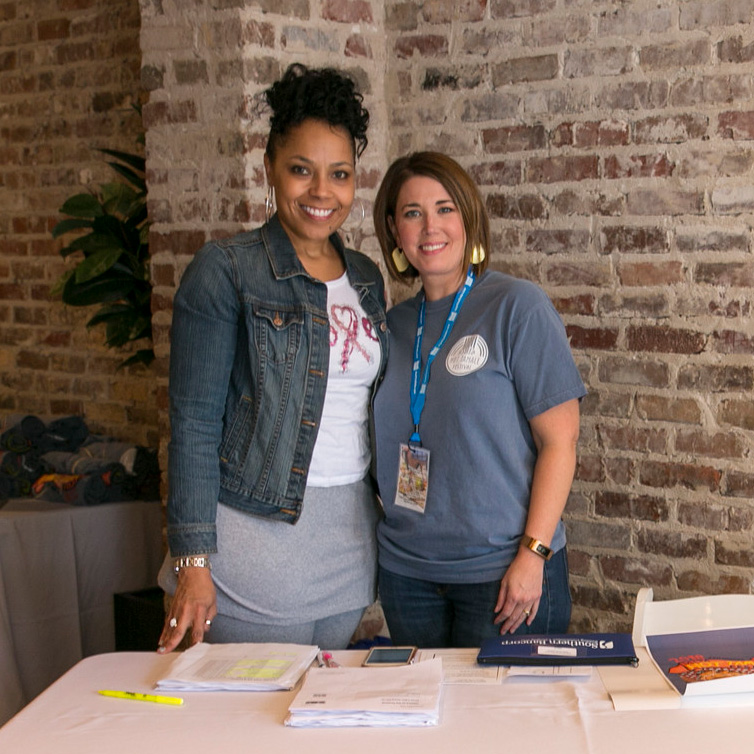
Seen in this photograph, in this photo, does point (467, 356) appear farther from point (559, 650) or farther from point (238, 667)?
point (238, 667)

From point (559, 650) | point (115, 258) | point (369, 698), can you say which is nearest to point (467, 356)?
point (559, 650)

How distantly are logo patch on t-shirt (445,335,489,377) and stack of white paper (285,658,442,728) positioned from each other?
2.01 feet

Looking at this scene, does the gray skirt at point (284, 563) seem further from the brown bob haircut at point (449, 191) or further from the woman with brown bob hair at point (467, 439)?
the brown bob haircut at point (449, 191)

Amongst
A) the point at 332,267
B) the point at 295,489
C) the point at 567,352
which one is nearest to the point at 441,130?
the point at 332,267

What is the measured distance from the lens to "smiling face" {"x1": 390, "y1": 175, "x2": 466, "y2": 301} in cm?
217

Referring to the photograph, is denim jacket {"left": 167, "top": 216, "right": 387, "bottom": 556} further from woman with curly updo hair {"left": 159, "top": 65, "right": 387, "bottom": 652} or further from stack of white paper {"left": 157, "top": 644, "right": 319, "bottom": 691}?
stack of white paper {"left": 157, "top": 644, "right": 319, "bottom": 691}

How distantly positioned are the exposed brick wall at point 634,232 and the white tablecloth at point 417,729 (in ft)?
3.68

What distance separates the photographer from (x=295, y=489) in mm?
2092

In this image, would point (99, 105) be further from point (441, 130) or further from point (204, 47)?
point (441, 130)

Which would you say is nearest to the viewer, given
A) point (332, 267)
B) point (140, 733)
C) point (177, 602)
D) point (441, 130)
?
point (140, 733)

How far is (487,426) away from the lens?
6.79ft

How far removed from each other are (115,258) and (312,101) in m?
1.59

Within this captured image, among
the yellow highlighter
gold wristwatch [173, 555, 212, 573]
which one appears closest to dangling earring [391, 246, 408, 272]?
gold wristwatch [173, 555, 212, 573]

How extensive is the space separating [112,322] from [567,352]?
6.84 ft
